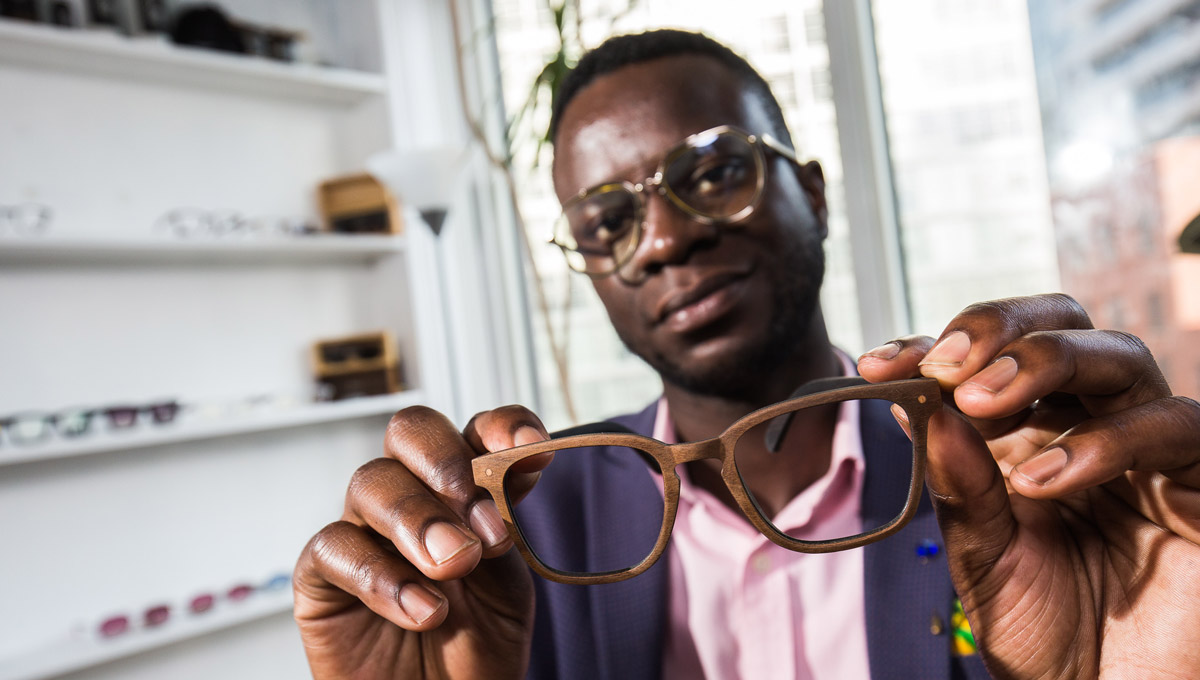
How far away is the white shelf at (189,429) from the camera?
1964mm

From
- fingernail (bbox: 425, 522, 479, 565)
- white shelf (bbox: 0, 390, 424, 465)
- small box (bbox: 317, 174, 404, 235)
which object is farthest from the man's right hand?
small box (bbox: 317, 174, 404, 235)

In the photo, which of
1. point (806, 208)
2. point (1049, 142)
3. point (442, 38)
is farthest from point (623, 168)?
point (442, 38)

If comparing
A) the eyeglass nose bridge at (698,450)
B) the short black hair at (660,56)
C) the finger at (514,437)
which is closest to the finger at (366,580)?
the finger at (514,437)

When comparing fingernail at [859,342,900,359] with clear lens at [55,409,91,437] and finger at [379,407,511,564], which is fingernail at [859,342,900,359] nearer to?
finger at [379,407,511,564]

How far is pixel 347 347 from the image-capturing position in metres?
2.64

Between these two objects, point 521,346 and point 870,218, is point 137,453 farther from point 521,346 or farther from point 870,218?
point 870,218

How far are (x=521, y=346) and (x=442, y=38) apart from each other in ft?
3.94

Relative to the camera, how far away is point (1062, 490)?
548mm

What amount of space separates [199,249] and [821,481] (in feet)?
6.35

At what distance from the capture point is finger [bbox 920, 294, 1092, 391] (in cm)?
57

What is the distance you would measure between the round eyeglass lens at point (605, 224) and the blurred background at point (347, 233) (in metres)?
0.96

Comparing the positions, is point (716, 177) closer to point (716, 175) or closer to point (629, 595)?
point (716, 175)

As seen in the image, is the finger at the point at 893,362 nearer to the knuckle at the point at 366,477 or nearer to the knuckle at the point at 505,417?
the knuckle at the point at 505,417

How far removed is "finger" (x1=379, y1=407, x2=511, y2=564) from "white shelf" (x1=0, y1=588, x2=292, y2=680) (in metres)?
1.78
